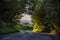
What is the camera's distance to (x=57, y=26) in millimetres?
24047

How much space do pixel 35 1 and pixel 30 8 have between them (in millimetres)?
1386

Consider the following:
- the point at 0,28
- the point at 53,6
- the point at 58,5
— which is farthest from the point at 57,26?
the point at 0,28

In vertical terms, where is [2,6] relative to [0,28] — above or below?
below

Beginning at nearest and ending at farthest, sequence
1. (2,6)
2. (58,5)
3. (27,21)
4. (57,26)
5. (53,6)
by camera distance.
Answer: (2,6) < (58,5) < (53,6) < (57,26) < (27,21)

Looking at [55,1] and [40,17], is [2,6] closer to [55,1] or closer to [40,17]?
[55,1]

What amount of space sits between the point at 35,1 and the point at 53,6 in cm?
1209

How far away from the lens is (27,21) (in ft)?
171

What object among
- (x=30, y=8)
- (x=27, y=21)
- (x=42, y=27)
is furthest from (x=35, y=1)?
(x=27, y=21)

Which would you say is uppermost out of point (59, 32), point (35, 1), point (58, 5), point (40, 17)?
point (35, 1)

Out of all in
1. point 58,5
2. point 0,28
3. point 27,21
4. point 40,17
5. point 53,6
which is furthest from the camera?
point 27,21

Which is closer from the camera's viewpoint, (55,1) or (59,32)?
(55,1)

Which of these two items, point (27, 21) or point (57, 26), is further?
point (27, 21)

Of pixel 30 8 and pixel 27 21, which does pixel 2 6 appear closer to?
pixel 30 8

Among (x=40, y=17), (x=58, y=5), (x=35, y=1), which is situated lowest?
(x=58, y=5)
